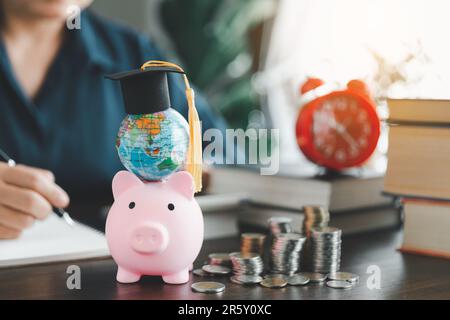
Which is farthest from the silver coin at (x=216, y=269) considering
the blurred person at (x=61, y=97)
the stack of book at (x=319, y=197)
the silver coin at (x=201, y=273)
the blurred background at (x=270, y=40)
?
the blurred background at (x=270, y=40)

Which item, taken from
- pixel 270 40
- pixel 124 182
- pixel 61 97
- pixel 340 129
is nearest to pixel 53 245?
pixel 124 182

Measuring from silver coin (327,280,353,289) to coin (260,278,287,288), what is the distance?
2.0 inches

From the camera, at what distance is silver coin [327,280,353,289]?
705mm

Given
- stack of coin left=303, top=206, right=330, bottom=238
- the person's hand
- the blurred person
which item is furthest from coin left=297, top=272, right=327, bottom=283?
the blurred person

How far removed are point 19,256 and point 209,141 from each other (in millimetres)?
886

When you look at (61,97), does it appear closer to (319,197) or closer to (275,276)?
(319,197)

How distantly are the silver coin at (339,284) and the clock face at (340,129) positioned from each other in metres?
0.33

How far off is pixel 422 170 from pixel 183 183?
0.39 meters

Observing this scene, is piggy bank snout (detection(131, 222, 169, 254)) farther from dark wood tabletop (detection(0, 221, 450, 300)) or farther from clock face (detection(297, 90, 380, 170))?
clock face (detection(297, 90, 380, 170))

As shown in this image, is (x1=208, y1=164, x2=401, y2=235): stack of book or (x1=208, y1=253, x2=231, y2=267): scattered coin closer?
(x1=208, y1=253, x2=231, y2=267): scattered coin

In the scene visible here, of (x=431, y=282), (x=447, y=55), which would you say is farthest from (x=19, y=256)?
(x=447, y=55)

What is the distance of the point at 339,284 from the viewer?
0.71m

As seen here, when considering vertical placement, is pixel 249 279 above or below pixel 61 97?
below
